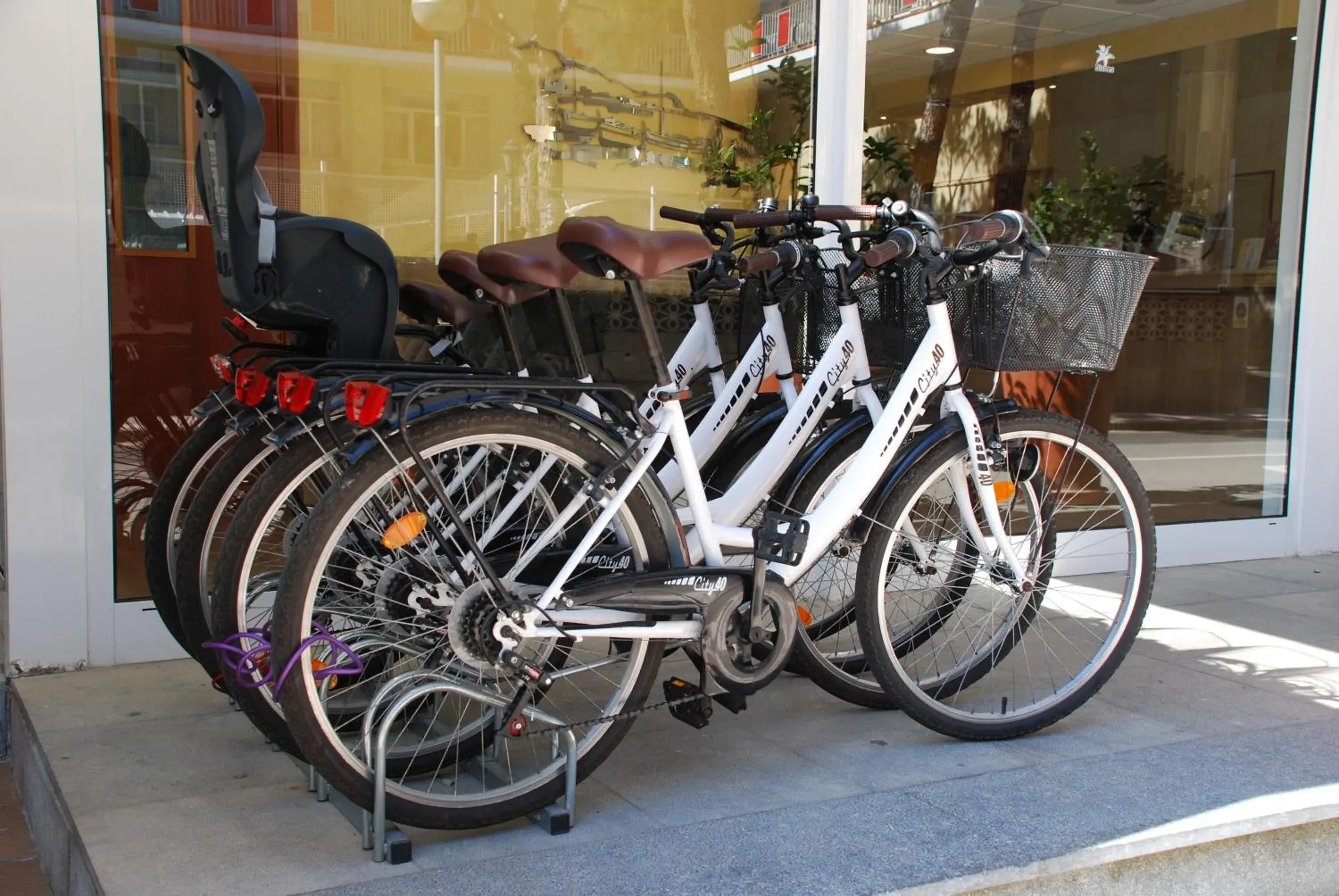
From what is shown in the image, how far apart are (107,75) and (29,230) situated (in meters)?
0.49

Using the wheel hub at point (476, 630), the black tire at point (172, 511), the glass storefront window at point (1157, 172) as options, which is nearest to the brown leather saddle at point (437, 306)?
the black tire at point (172, 511)

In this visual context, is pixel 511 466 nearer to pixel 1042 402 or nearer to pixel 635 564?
pixel 635 564

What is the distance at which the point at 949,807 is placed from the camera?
266cm

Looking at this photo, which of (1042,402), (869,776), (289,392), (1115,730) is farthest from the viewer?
(1042,402)

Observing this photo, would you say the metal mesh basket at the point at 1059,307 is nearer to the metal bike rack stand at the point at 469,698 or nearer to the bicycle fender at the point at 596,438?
the bicycle fender at the point at 596,438

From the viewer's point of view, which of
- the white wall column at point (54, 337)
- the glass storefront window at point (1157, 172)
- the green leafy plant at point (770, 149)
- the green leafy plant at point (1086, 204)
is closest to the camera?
the white wall column at point (54, 337)

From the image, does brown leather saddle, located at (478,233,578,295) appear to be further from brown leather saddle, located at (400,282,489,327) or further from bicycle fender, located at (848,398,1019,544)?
bicycle fender, located at (848,398,1019,544)

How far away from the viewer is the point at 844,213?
302cm

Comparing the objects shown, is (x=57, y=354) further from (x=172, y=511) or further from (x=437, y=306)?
(x=437, y=306)

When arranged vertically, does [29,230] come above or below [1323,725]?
above

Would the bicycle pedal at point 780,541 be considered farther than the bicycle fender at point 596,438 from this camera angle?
Yes

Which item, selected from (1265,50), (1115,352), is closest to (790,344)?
(1115,352)

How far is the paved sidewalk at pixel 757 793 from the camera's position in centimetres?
234

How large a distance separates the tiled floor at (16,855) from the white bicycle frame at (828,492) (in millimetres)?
1257
